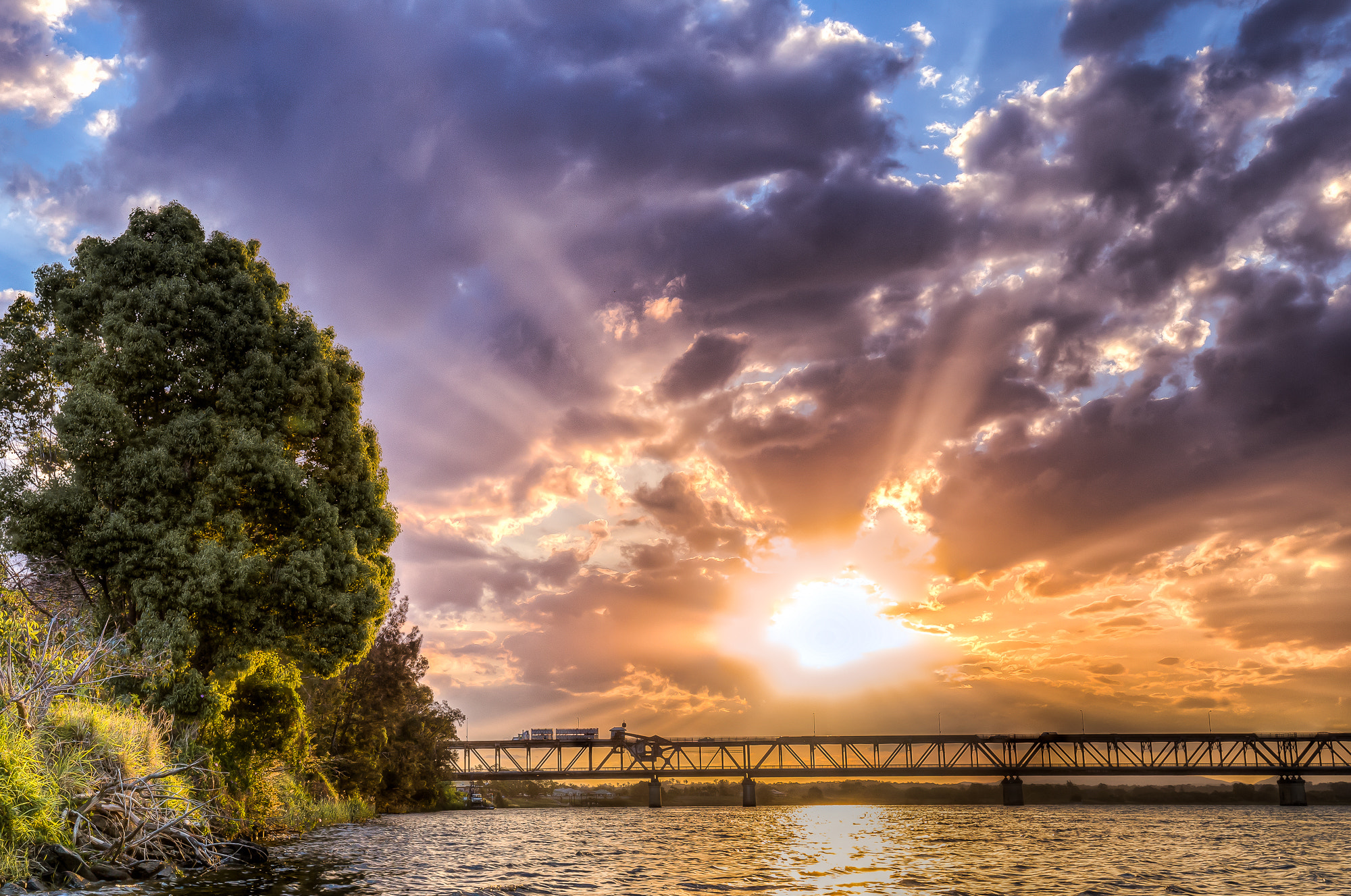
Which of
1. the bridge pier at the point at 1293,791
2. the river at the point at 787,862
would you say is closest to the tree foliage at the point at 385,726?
the river at the point at 787,862

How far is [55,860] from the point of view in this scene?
1673 cm

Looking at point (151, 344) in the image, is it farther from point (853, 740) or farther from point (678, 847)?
point (853, 740)

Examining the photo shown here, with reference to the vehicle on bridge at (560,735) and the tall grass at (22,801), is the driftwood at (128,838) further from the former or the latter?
the vehicle on bridge at (560,735)

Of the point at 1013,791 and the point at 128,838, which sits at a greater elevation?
the point at 128,838

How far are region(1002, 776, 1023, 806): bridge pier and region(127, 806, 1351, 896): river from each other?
85625 millimetres

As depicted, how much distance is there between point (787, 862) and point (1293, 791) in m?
152

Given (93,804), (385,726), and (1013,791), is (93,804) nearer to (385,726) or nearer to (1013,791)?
(385,726)

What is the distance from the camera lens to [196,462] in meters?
29.7

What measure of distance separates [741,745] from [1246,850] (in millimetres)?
102982

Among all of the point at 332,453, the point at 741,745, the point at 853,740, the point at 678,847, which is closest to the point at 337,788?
the point at 678,847

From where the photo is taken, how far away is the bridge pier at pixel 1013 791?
443ft

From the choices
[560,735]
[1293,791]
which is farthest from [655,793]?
[1293,791]

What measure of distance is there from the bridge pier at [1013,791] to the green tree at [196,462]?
12944 centimetres

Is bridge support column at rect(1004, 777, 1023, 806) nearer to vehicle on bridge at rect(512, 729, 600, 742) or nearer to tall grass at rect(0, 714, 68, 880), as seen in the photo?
vehicle on bridge at rect(512, 729, 600, 742)
